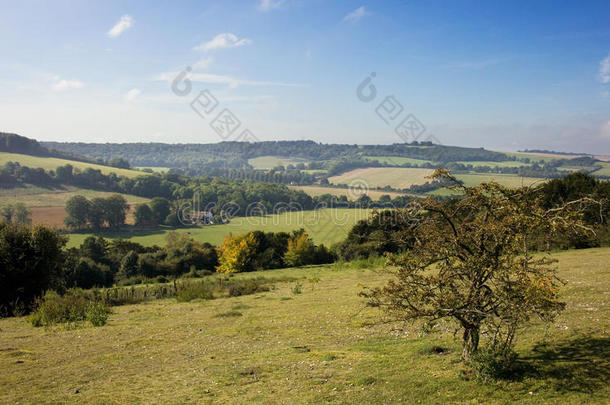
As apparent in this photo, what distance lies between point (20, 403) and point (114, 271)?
180 feet

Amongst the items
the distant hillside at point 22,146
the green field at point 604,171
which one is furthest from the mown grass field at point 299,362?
the distant hillside at point 22,146

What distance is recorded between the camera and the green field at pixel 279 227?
8229 cm

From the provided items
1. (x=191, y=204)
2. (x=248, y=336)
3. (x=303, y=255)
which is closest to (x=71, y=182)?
(x=191, y=204)

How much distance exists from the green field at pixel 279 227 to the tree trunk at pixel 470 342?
212 feet

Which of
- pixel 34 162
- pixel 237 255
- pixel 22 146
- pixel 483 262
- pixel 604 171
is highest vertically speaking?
pixel 22 146

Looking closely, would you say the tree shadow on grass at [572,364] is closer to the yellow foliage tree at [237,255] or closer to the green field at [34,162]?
the yellow foliage tree at [237,255]

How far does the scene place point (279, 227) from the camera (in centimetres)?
9138

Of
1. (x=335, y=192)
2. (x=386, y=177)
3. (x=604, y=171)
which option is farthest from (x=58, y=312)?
(x=604, y=171)

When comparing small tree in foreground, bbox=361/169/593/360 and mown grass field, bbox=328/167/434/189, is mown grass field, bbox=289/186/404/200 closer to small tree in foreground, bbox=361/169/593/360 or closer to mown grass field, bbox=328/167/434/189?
mown grass field, bbox=328/167/434/189

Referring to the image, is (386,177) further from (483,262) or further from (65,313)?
(483,262)

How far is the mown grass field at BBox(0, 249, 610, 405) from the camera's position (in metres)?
8.18

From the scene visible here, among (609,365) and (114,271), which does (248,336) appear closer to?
(609,365)

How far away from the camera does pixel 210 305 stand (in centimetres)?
2589

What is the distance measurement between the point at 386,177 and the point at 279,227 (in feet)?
233
